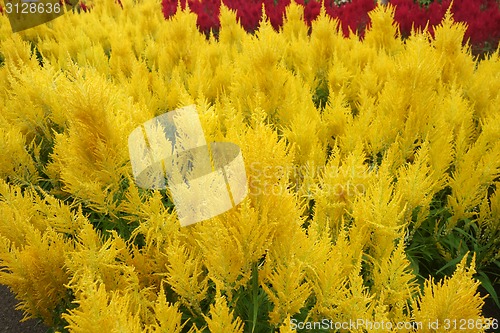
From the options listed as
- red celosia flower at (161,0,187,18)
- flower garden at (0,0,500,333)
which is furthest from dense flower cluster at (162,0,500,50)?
flower garden at (0,0,500,333)

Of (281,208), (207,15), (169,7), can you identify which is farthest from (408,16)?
(169,7)

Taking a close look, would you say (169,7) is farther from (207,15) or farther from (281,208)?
(281,208)

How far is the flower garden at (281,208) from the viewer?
4.69 ft

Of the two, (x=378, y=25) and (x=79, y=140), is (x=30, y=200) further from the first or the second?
(x=378, y=25)

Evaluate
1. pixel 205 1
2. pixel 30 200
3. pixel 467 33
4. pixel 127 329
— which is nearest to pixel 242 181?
pixel 127 329

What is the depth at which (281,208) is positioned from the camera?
1438mm

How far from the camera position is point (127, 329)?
4.07 feet

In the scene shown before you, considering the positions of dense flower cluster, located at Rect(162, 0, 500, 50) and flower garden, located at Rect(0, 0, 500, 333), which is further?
dense flower cluster, located at Rect(162, 0, 500, 50)

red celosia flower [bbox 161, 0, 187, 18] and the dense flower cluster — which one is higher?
the dense flower cluster

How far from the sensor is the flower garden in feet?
4.69

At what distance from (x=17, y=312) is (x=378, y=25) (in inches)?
165

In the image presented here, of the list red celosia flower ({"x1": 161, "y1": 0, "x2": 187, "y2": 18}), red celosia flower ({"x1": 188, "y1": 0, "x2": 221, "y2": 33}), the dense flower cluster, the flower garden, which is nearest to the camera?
the flower garden

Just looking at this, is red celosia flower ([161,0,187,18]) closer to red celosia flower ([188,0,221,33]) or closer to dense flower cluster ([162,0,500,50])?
red celosia flower ([188,0,221,33])

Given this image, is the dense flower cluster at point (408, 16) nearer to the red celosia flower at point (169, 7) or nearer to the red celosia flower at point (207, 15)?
the red celosia flower at point (207, 15)
